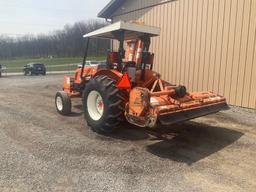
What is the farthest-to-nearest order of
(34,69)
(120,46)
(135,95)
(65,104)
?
(34,69)
(65,104)
(120,46)
(135,95)

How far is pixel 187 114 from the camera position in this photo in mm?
5234

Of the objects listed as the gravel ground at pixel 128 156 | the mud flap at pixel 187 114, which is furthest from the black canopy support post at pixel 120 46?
the mud flap at pixel 187 114

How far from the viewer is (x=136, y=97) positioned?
5.15 meters

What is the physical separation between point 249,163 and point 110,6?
10858mm

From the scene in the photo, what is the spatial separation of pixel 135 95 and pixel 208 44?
5064 millimetres

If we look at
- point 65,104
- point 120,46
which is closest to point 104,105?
point 120,46

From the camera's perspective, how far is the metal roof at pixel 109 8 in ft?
43.7

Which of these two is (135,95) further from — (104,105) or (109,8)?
(109,8)

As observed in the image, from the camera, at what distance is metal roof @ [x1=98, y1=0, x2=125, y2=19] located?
43.7ft

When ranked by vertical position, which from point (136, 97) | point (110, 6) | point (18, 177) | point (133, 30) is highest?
point (110, 6)

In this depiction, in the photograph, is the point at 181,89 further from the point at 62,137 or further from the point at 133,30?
the point at 62,137

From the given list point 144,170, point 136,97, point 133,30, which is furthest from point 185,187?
point 133,30

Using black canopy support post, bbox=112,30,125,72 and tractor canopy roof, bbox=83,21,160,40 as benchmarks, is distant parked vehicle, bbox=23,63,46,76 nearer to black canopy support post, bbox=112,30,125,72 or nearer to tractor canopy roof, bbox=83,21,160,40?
tractor canopy roof, bbox=83,21,160,40

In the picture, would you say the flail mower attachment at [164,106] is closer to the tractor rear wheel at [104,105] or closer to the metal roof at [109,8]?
the tractor rear wheel at [104,105]
